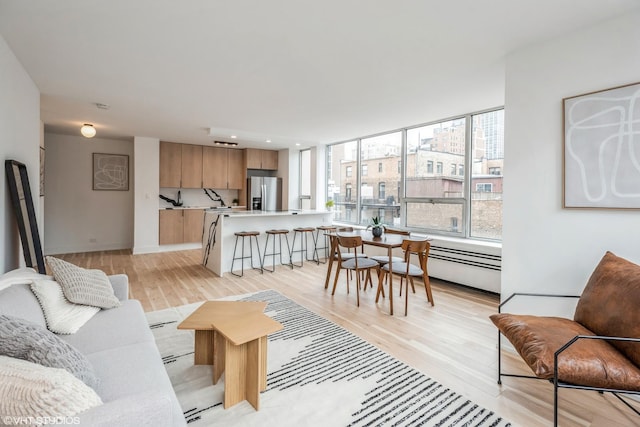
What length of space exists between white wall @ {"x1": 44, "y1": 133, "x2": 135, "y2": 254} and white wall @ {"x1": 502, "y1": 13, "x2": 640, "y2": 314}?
24.7 ft

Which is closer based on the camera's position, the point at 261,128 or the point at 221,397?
the point at 221,397

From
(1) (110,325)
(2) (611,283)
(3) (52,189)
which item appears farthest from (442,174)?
(3) (52,189)

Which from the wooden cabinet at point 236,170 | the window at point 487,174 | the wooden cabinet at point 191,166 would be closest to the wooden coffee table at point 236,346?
the window at point 487,174

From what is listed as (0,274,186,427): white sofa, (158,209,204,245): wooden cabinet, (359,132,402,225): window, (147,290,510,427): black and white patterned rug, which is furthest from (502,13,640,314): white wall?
(158,209,204,245): wooden cabinet

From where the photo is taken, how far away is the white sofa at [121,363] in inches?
41.4

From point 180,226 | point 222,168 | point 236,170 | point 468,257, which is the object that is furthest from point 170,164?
point 468,257

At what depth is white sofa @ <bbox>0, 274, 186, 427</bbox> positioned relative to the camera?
3.45 ft

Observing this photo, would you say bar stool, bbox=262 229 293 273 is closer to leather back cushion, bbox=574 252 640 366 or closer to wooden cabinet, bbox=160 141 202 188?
wooden cabinet, bbox=160 141 202 188

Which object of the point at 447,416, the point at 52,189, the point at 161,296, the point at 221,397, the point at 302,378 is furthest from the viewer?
the point at 52,189

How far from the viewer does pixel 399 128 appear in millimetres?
5469

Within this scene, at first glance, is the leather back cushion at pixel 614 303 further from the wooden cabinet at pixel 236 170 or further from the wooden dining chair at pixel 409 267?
the wooden cabinet at pixel 236 170

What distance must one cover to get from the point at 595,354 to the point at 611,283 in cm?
51

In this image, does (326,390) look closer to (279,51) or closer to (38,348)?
(38,348)

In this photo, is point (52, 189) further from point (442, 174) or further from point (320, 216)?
point (442, 174)
